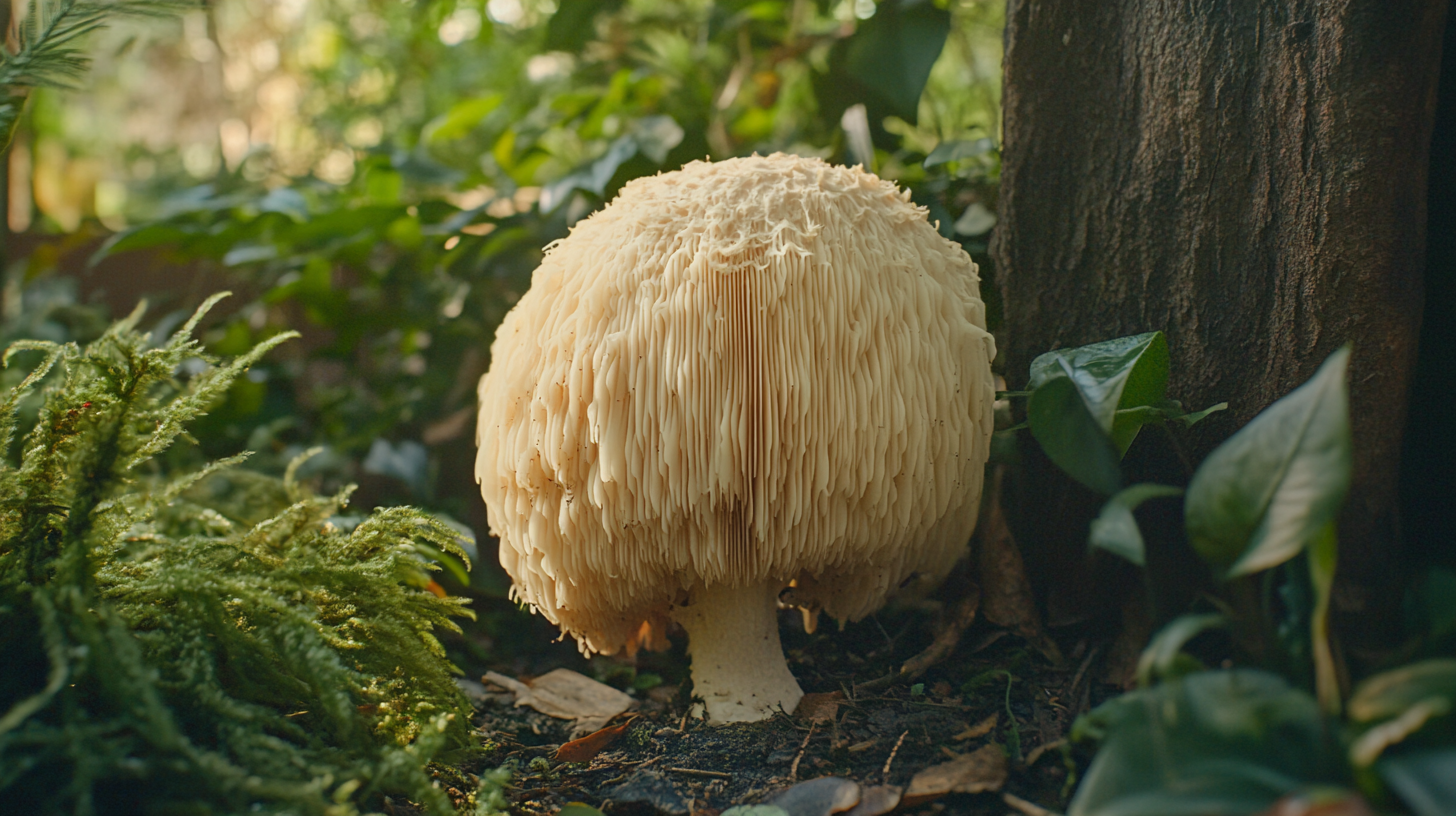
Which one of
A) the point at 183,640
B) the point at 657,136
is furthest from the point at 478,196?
the point at 183,640

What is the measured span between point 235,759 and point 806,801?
2.98 ft

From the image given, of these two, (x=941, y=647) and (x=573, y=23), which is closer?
(x=941, y=647)

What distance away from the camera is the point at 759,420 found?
1359 mm

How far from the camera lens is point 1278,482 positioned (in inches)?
38.6

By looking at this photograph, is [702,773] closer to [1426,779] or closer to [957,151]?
[1426,779]

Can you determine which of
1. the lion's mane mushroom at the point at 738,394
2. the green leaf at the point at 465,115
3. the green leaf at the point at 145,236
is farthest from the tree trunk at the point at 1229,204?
the green leaf at the point at 145,236

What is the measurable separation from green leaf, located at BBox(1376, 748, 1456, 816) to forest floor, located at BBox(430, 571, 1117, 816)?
1.47ft

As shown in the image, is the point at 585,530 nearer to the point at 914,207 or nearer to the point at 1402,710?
the point at 914,207

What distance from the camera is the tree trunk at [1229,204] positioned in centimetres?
133

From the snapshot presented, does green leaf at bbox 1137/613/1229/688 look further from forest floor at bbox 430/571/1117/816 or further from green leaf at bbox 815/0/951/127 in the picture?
green leaf at bbox 815/0/951/127

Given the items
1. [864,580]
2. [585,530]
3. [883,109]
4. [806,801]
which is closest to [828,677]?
[864,580]

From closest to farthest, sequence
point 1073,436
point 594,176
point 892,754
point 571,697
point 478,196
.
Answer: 1. point 1073,436
2. point 892,754
3. point 571,697
4. point 594,176
5. point 478,196

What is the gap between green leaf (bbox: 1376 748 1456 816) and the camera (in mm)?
726

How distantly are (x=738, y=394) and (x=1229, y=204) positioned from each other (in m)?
0.98
